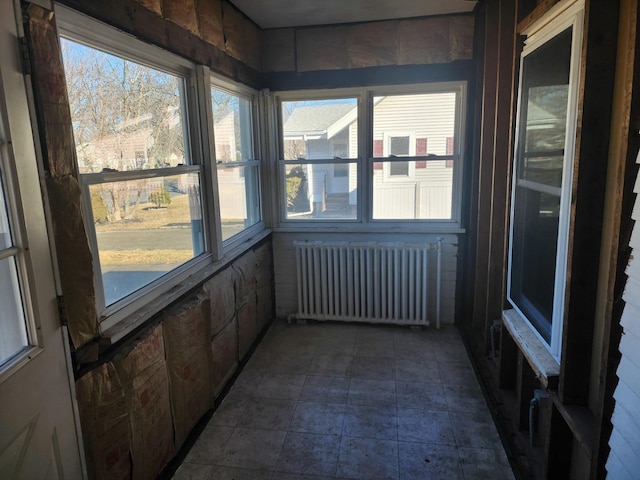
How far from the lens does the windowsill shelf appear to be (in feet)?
5.54

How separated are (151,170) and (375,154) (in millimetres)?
2147

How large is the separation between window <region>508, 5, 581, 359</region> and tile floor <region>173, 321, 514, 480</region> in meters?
0.79

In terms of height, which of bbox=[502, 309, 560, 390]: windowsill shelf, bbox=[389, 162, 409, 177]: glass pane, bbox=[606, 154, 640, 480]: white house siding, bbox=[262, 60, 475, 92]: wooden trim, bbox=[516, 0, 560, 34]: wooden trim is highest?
bbox=[262, 60, 475, 92]: wooden trim

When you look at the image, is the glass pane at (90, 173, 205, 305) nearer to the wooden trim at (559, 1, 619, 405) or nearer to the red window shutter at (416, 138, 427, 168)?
the wooden trim at (559, 1, 619, 405)

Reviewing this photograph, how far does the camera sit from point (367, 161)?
12.1 feet

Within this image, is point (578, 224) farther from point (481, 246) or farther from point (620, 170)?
point (481, 246)

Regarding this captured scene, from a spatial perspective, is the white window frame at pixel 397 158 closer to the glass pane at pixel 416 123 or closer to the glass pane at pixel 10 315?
the glass pane at pixel 416 123

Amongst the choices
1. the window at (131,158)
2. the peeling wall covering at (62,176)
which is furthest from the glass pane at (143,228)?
the peeling wall covering at (62,176)

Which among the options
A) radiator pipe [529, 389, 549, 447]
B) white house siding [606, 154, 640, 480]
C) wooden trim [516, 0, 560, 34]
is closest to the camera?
white house siding [606, 154, 640, 480]

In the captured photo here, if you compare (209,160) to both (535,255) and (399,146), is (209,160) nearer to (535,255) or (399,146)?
(399,146)

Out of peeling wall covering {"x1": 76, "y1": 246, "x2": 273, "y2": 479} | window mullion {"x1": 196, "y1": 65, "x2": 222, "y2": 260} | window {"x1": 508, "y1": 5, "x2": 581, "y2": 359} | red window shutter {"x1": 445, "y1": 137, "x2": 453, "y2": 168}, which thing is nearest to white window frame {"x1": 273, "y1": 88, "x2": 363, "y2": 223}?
red window shutter {"x1": 445, "y1": 137, "x2": 453, "y2": 168}

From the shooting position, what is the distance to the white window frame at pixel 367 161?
11.5 feet

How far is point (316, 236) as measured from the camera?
154 inches

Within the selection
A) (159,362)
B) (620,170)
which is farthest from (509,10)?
(159,362)
